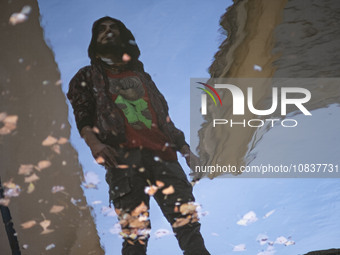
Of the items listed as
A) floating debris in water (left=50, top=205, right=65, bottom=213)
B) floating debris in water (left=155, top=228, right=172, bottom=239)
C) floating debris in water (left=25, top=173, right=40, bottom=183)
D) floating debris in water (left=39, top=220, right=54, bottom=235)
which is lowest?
floating debris in water (left=155, top=228, right=172, bottom=239)

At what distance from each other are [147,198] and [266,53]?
0.96 meters

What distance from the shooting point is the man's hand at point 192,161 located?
1.53 metres

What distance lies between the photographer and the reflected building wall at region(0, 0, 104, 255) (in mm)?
1675

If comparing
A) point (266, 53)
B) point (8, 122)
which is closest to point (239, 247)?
point (266, 53)

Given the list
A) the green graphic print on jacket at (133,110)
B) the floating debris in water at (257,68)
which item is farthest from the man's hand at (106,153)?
the floating debris in water at (257,68)

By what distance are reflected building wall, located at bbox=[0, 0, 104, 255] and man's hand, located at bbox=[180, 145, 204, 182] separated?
0.53m

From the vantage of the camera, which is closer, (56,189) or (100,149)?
(100,149)

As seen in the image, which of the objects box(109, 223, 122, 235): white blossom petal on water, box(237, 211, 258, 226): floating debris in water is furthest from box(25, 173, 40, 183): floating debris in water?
box(237, 211, 258, 226): floating debris in water

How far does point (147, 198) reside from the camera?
1.42 metres

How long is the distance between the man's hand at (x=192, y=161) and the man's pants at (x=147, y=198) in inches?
2.9

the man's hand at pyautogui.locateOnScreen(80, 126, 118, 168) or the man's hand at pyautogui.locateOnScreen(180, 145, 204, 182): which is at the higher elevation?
the man's hand at pyautogui.locateOnScreen(80, 126, 118, 168)

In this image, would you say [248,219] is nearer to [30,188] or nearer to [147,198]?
[147,198]

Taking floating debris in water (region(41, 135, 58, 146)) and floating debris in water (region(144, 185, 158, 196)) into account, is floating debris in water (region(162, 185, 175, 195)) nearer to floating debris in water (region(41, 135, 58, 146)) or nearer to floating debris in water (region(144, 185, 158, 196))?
floating debris in water (region(144, 185, 158, 196))

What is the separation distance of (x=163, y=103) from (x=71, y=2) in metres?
0.68
